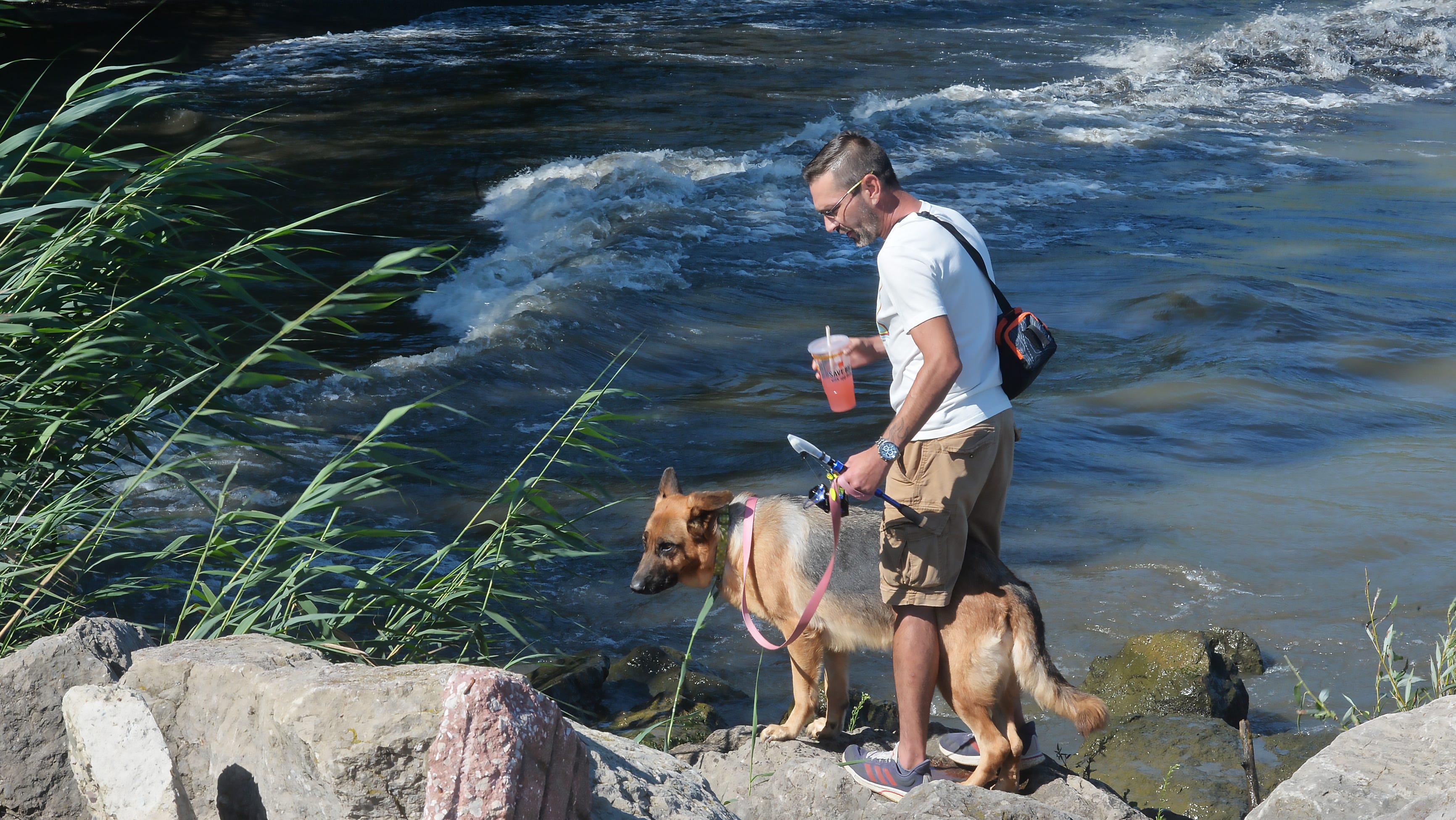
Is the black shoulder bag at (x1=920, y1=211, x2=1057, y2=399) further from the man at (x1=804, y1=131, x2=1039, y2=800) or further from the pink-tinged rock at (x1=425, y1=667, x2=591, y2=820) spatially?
the pink-tinged rock at (x1=425, y1=667, x2=591, y2=820)

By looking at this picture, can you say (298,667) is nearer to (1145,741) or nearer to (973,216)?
(1145,741)

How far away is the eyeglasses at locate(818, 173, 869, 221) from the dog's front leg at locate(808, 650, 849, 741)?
6.07 ft

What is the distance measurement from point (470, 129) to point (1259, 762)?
54.6ft

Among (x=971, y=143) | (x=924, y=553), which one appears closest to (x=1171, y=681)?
(x=924, y=553)

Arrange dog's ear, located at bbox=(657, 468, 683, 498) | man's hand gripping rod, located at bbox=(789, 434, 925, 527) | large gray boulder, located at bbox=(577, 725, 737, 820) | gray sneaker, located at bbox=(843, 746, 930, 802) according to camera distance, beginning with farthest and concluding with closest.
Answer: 1. dog's ear, located at bbox=(657, 468, 683, 498)
2. gray sneaker, located at bbox=(843, 746, 930, 802)
3. man's hand gripping rod, located at bbox=(789, 434, 925, 527)
4. large gray boulder, located at bbox=(577, 725, 737, 820)

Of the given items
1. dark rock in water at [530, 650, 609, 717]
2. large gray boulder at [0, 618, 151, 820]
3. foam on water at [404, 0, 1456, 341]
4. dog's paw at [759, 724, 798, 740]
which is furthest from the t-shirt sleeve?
foam on water at [404, 0, 1456, 341]

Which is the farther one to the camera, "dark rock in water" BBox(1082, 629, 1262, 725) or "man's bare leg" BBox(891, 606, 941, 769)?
"dark rock in water" BBox(1082, 629, 1262, 725)

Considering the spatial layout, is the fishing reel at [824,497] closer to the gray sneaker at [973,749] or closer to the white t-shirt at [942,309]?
the white t-shirt at [942,309]

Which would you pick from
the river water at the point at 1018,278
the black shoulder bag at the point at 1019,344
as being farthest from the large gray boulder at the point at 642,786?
the river water at the point at 1018,278

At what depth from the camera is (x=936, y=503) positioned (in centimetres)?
366

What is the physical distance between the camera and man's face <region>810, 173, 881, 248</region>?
11.8 feet

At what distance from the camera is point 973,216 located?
15.1 meters

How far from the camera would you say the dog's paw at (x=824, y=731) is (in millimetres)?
4430

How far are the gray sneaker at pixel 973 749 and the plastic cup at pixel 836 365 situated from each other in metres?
1.39
